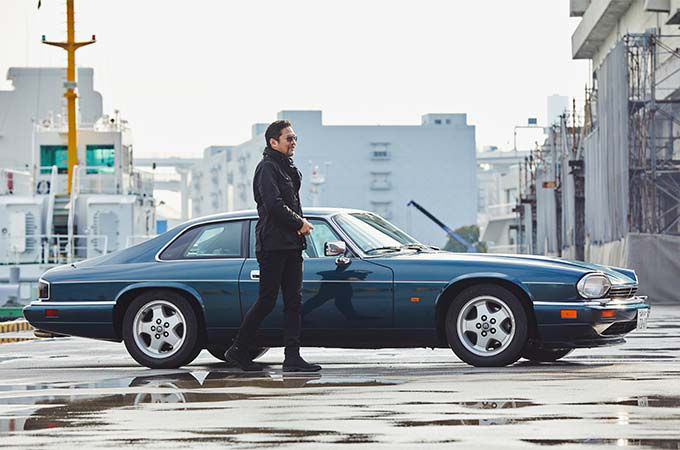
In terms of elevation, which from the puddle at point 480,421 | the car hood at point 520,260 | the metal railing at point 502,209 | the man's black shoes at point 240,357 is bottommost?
the puddle at point 480,421

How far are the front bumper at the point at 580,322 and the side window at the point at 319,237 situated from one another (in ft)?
5.57

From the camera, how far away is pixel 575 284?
10.8m

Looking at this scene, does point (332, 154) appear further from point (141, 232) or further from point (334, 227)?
point (334, 227)

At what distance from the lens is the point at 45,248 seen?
48219 mm

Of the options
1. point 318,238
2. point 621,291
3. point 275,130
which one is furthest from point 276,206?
point 621,291

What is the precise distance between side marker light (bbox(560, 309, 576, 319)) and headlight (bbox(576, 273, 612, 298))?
15 cm

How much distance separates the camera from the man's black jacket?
10.7 metres

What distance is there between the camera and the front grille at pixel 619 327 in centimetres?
1089

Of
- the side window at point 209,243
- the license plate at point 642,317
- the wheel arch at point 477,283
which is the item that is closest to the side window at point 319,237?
the side window at point 209,243

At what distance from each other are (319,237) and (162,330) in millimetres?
1427

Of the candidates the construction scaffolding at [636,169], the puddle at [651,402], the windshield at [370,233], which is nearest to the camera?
the puddle at [651,402]

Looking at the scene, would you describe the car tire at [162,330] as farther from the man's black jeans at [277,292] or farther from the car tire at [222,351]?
the man's black jeans at [277,292]

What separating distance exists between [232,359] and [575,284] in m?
2.56

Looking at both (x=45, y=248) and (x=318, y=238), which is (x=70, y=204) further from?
(x=318, y=238)
